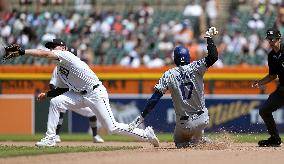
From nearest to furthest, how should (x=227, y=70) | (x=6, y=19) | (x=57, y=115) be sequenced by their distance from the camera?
(x=57, y=115) < (x=227, y=70) < (x=6, y=19)

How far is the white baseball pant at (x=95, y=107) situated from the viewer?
1369 centimetres

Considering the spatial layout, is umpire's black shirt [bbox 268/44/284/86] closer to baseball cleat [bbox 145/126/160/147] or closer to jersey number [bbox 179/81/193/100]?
jersey number [bbox 179/81/193/100]

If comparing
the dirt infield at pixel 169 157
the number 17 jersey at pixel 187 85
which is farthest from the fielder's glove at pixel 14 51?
the number 17 jersey at pixel 187 85

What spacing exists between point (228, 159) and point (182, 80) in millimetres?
1791

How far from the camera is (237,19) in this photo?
2511 cm

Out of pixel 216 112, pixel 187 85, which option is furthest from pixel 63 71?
pixel 216 112

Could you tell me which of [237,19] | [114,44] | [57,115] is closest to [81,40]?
[114,44]

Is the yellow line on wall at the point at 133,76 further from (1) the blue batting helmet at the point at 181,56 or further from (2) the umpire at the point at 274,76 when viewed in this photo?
(1) the blue batting helmet at the point at 181,56

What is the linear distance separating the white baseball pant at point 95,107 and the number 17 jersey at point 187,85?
897 mm

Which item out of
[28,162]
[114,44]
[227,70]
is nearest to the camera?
[28,162]

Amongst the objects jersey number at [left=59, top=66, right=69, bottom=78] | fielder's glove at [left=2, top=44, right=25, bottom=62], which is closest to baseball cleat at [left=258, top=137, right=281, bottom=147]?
jersey number at [left=59, top=66, right=69, bottom=78]

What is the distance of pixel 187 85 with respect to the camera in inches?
512

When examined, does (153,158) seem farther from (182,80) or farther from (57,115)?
(57,115)

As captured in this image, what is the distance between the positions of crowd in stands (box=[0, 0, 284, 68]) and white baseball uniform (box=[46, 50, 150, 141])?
8370mm
